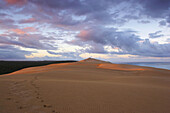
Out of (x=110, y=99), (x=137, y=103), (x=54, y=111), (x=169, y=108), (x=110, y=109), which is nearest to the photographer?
(x=54, y=111)

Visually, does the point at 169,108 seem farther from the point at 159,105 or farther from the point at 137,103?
the point at 137,103

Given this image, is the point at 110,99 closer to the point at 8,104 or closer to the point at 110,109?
the point at 110,109

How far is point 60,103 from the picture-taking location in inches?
189

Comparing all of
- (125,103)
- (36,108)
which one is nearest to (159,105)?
(125,103)

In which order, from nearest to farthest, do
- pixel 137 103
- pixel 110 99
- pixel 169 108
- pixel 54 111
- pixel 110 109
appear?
pixel 54 111 → pixel 110 109 → pixel 169 108 → pixel 137 103 → pixel 110 99

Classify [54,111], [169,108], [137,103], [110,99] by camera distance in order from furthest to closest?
[110,99]
[137,103]
[169,108]
[54,111]

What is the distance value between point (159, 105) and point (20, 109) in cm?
482

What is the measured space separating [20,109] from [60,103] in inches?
50.7

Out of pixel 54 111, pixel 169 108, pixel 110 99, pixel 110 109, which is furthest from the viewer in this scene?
pixel 110 99

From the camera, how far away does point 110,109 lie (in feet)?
14.4

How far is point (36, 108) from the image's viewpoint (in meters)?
4.30

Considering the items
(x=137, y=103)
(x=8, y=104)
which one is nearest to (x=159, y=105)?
(x=137, y=103)

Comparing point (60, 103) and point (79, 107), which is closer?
point (79, 107)

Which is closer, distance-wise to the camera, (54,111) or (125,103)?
(54,111)
